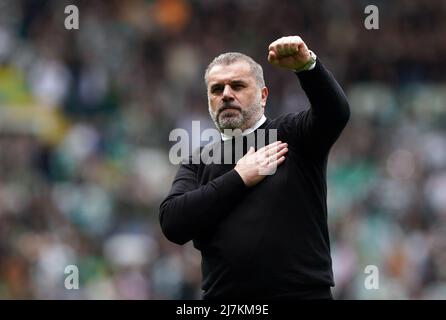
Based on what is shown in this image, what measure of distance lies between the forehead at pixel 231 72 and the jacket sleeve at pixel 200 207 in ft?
1.45

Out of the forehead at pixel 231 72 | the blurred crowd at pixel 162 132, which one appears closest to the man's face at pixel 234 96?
the forehead at pixel 231 72

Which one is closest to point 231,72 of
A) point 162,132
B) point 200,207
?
point 200,207

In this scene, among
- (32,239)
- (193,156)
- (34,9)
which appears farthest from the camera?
(34,9)

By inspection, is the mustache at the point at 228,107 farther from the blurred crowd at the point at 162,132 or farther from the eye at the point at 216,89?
the blurred crowd at the point at 162,132

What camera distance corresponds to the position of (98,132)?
40.1ft

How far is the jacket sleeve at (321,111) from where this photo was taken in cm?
443

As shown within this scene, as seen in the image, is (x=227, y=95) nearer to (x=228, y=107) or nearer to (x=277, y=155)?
(x=228, y=107)

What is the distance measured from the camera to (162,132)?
1225 cm

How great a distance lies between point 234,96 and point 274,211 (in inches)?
23.2

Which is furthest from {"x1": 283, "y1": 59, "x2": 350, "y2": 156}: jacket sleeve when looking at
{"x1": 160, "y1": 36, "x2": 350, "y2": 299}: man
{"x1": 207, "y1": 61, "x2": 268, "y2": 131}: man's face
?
{"x1": 207, "y1": 61, "x2": 268, "y2": 131}: man's face

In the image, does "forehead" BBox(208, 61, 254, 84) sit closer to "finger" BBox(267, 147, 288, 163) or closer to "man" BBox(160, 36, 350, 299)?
"man" BBox(160, 36, 350, 299)

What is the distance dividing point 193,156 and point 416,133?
698 cm

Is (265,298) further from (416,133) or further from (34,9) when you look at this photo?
(34,9)
